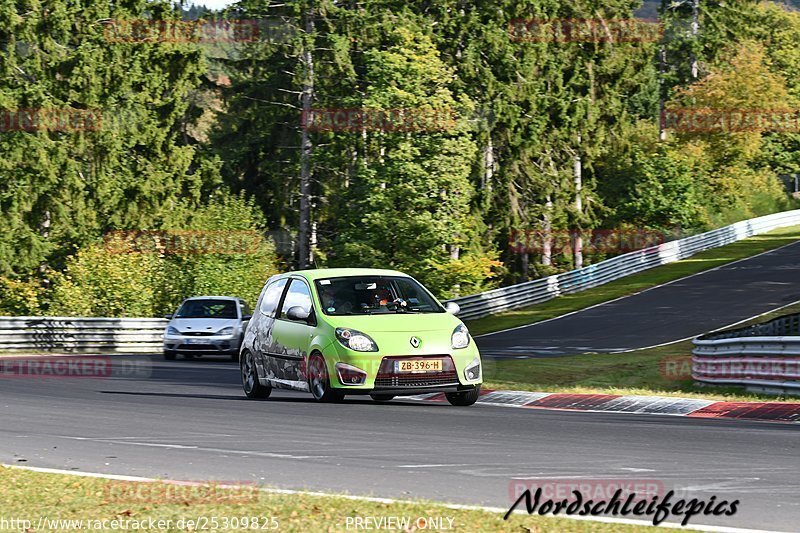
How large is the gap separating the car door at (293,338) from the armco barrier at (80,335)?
20079 millimetres

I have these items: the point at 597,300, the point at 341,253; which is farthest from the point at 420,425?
the point at 341,253

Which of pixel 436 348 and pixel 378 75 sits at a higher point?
pixel 378 75

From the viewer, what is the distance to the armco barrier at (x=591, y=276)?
2044 inches

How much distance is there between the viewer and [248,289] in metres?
54.0

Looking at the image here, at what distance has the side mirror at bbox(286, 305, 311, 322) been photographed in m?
16.8

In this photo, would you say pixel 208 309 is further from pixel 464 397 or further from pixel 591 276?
pixel 591 276

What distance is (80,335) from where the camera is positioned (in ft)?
127

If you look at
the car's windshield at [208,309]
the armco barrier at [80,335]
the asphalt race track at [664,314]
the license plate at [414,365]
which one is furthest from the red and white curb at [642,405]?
the armco barrier at [80,335]

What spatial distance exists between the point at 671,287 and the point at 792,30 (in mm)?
73647

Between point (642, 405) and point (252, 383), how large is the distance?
515cm

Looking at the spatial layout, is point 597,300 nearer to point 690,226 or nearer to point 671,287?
point 671,287

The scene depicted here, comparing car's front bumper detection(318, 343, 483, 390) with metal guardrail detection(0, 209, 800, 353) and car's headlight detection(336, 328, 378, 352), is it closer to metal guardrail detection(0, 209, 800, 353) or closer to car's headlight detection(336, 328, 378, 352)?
car's headlight detection(336, 328, 378, 352)

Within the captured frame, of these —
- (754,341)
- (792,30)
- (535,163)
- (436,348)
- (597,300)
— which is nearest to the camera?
(436,348)

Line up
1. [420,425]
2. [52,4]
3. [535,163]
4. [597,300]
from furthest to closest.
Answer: [535,163]
[52,4]
[597,300]
[420,425]
